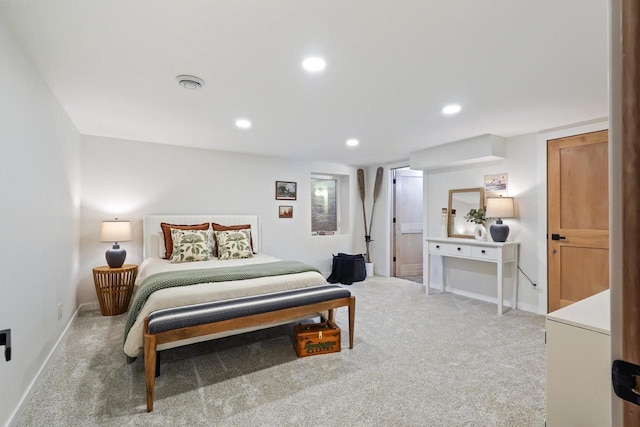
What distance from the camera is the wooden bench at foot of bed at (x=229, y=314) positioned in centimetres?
196

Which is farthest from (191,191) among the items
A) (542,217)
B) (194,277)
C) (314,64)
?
(542,217)

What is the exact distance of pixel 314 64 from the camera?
2.09m

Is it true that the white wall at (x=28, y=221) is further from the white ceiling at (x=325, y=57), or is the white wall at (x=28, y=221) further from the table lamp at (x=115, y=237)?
the table lamp at (x=115, y=237)

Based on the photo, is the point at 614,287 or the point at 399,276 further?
the point at 399,276

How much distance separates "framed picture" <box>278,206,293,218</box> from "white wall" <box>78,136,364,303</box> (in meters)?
0.07

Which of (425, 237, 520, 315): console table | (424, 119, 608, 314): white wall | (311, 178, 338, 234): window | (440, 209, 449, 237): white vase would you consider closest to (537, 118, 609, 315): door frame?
(424, 119, 608, 314): white wall

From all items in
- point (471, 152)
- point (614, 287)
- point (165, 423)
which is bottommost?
point (165, 423)

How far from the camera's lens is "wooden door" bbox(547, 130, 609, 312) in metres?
3.31

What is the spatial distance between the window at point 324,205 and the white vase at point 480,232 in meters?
2.76

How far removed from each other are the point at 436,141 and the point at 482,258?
5.44 feet

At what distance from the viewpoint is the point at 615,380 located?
52 cm

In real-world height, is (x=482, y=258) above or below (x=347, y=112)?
below

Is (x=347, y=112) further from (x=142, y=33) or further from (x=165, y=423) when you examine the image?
(x=165, y=423)

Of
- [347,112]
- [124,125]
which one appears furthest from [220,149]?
[347,112]
